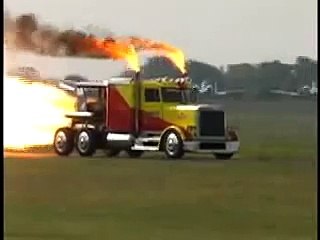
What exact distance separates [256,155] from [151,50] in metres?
0.39

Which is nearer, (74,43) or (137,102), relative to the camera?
(74,43)

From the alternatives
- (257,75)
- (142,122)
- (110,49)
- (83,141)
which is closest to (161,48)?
(110,49)

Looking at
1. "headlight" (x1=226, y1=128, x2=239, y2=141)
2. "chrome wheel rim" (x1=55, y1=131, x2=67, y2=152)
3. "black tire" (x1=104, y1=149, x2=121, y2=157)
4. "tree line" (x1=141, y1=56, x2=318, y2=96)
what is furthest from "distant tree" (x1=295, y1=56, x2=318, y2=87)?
"chrome wheel rim" (x1=55, y1=131, x2=67, y2=152)

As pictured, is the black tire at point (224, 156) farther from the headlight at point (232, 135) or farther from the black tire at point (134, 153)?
the black tire at point (134, 153)

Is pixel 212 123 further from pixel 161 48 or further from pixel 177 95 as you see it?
pixel 161 48

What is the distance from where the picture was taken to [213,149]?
2615mm

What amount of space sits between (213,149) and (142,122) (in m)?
0.34

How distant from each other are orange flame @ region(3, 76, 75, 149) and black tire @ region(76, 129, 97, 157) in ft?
0.22

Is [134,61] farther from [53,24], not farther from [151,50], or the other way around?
[53,24]

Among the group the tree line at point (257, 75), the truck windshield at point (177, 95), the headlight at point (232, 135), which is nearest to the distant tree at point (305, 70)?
the tree line at point (257, 75)

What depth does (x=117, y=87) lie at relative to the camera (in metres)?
2.67

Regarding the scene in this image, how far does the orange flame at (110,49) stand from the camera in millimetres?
2480

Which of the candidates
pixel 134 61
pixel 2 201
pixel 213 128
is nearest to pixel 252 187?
pixel 213 128

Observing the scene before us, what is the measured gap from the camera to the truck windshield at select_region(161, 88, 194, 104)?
2665 mm
